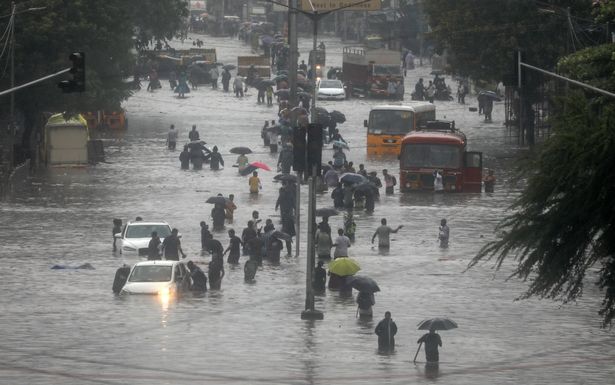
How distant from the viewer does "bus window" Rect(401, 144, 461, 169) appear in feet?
198

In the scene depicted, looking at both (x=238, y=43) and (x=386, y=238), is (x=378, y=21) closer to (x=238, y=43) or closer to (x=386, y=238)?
(x=238, y=43)

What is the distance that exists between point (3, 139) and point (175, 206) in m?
21.4

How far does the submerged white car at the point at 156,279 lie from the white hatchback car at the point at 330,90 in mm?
52260

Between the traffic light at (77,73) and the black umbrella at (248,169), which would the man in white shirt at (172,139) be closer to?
the black umbrella at (248,169)

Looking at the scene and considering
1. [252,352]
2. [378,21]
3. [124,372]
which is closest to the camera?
[124,372]

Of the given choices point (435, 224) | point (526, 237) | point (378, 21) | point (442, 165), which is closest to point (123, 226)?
point (435, 224)

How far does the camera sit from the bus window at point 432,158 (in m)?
60.4

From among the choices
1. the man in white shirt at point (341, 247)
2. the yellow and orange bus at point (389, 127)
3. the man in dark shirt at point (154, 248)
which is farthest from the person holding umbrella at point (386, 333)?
the yellow and orange bus at point (389, 127)

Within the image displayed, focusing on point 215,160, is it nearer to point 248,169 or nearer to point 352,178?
point 248,169

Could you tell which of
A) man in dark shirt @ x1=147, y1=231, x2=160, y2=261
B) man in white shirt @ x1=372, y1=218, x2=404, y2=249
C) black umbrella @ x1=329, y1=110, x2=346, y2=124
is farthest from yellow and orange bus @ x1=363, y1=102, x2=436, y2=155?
man in dark shirt @ x1=147, y1=231, x2=160, y2=261

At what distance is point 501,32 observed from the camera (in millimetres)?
74625

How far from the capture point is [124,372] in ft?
103

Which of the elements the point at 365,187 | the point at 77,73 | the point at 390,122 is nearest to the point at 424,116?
the point at 390,122

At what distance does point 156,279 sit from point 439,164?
22.0 m
